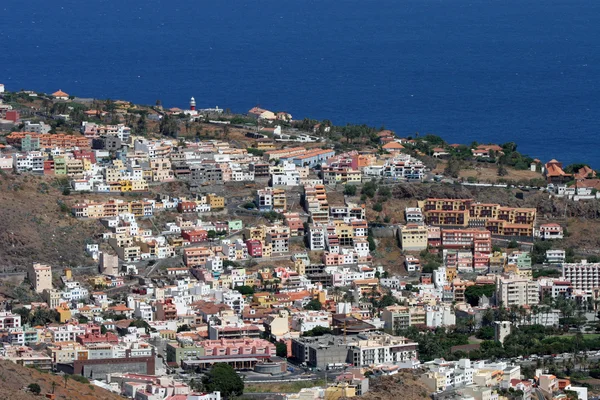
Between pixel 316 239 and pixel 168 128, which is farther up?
pixel 168 128

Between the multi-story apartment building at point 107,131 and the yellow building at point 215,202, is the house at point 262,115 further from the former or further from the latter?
the yellow building at point 215,202

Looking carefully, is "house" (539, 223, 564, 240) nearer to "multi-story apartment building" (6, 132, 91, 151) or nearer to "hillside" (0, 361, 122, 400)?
"multi-story apartment building" (6, 132, 91, 151)

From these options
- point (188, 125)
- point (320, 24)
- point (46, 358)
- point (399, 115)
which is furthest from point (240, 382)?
point (320, 24)

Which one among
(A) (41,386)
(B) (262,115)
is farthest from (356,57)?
(A) (41,386)

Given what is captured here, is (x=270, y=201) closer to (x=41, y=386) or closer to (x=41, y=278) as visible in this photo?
Answer: (x=41, y=278)

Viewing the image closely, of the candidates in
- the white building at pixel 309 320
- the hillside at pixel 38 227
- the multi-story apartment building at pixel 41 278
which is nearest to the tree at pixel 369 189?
the hillside at pixel 38 227

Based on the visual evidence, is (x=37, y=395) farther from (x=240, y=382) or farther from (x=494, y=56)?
(x=494, y=56)

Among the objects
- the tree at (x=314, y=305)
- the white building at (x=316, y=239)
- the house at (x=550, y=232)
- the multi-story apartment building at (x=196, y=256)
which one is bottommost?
the tree at (x=314, y=305)
